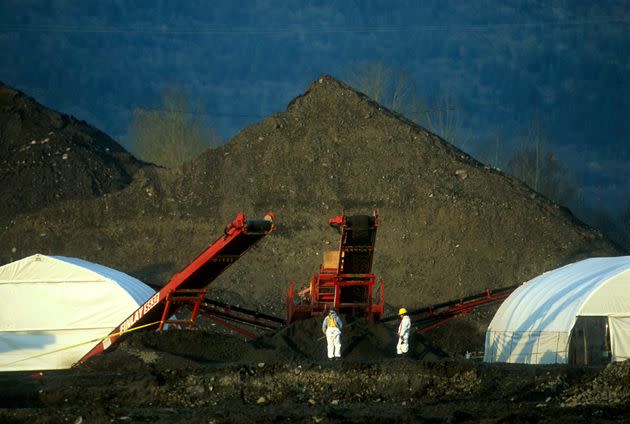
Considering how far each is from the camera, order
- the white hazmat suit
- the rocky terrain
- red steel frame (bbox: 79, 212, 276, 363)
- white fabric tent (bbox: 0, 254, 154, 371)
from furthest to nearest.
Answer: the rocky terrain, white fabric tent (bbox: 0, 254, 154, 371), the white hazmat suit, red steel frame (bbox: 79, 212, 276, 363)

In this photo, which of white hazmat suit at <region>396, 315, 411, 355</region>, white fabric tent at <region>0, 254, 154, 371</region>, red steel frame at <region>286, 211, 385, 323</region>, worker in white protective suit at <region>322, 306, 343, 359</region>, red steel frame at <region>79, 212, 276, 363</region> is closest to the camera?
worker in white protective suit at <region>322, 306, 343, 359</region>

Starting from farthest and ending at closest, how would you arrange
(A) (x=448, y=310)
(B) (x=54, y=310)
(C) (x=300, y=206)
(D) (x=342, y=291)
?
(C) (x=300, y=206) < (A) (x=448, y=310) < (B) (x=54, y=310) < (D) (x=342, y=291)

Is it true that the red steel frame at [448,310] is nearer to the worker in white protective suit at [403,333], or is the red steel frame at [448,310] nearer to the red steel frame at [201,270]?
the worker in white protective suit at [403,333]

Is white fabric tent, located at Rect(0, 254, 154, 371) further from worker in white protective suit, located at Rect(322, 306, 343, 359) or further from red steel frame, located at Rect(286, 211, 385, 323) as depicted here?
worker in white protective suit, located at Rect(322, 306, 343, 359)

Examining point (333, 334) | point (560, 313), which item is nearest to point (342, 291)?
point (333, 334)

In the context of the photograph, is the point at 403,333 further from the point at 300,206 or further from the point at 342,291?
the point at 300,206

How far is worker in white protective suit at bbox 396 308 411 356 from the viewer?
2255 centimetres

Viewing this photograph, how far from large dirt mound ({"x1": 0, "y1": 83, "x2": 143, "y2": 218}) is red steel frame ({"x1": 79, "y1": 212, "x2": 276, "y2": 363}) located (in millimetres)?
23597

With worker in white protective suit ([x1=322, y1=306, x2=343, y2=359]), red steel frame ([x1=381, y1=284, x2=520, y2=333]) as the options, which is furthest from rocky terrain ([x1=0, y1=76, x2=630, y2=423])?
worker in white protective suit ([x1=322, y1=306, x2=343, y2=359])

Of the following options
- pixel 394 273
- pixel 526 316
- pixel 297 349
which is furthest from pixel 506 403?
pixel 394 273

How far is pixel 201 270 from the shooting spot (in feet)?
77.0

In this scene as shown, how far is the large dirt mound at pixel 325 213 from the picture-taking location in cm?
3903

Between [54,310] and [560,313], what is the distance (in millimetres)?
12183

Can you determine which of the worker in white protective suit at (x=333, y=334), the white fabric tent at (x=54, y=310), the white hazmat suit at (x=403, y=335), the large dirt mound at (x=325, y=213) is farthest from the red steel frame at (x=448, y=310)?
the large dirt mound at (x=325, y=213)
